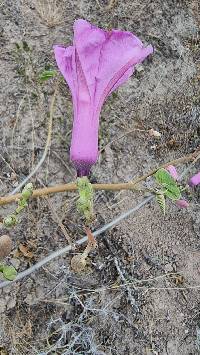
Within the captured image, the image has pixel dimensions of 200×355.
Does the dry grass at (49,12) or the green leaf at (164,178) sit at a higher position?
the dry grass at (49,12)

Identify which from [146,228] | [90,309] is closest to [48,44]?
[146,228]

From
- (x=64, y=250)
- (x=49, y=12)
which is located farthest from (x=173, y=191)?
(x=49, y=12)

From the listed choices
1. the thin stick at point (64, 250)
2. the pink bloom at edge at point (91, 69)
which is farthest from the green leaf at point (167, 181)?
the thin stick at point (64, 250)

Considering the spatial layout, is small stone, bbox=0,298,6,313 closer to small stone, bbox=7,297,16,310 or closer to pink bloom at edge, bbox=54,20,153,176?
small stone, bbox=7,297,16,310

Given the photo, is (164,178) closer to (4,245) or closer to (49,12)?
(4,245)

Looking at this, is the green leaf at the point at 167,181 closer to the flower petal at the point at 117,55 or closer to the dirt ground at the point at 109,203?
the flower petal at the point at 117,55

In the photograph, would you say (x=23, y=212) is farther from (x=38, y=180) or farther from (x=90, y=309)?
(x=90, y=309)
